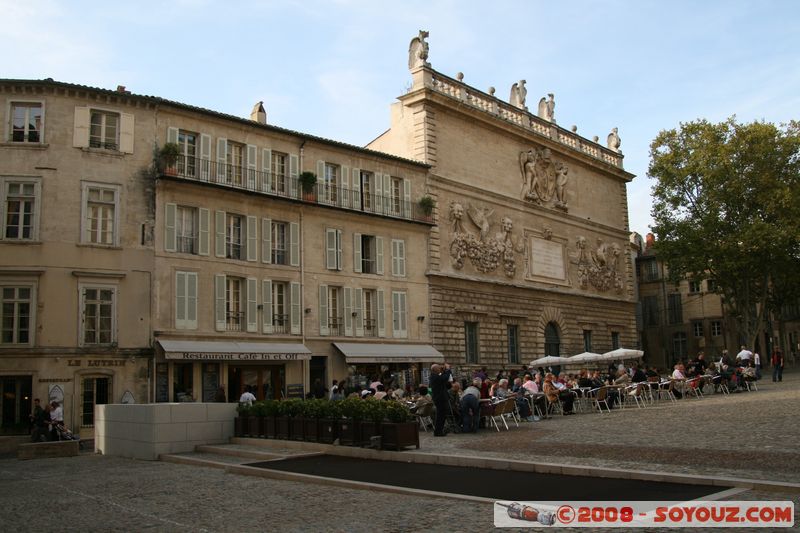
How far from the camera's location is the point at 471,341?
34781 millimetres

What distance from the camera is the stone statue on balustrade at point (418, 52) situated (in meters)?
34.0

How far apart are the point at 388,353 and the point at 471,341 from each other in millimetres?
5997

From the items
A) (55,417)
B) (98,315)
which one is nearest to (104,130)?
(98,315)

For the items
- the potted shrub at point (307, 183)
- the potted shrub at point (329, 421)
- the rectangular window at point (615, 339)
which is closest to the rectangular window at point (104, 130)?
Answer: the potted shrub at point (307, 183)

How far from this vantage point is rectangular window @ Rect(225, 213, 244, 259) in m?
26.7

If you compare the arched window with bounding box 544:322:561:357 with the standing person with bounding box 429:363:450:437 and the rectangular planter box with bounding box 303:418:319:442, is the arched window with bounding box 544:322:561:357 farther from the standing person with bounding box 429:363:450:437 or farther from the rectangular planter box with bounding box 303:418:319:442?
the rectangular planter box with bounding box 303:418:319:442

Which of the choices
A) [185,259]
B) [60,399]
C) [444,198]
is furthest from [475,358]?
[60,399]

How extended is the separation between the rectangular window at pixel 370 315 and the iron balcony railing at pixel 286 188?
327 centimetres

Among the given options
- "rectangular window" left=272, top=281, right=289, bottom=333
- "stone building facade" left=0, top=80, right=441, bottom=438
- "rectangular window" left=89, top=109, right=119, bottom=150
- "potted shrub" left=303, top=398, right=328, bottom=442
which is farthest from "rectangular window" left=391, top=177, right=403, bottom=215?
"potted shrub" left=303, top=398, right=328, bottom=442

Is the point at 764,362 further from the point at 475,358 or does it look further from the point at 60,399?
the point at 60,399

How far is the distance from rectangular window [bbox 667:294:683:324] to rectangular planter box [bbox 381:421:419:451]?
48074mm

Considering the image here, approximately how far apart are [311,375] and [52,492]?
16462 mm

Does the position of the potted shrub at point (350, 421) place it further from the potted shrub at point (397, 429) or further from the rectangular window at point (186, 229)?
the rectangular window at point (186, 229)

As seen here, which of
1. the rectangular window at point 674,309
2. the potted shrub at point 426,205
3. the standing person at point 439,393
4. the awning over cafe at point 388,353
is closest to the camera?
the standing person at point 439,393
